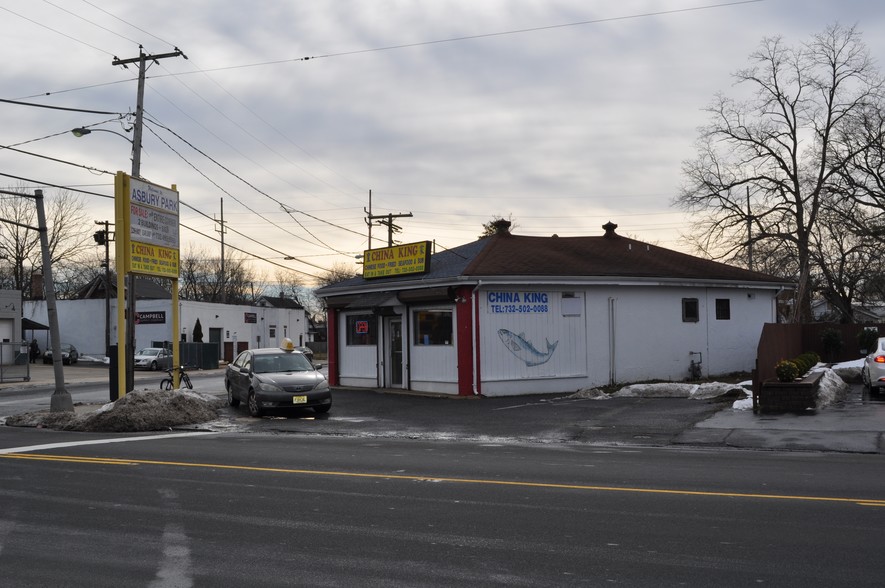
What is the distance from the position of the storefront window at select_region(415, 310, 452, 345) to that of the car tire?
6.13 metres

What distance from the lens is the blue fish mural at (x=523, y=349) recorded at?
A: 935 inches

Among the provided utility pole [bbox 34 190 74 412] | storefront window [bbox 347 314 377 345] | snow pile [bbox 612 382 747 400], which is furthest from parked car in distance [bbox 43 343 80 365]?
snow pile [bbox 612 382 747 400]

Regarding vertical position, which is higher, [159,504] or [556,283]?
[556,283]

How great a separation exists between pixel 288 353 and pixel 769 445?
12172 millimetres

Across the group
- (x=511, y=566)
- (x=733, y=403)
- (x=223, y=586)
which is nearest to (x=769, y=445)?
(x=733, y=403)

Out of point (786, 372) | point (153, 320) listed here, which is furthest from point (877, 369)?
point (153, 320)

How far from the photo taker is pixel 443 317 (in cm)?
2442

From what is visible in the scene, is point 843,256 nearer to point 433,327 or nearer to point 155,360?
point 433,327

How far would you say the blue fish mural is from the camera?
77.9 ft

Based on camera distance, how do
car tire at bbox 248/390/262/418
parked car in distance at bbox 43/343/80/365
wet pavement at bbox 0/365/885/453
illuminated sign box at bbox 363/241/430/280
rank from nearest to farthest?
wet pavement at bbox 0/365/885/453, car tire at bbox 248/390/262/418, illuminated sign box at bbox 363/241/430/280, parked car in distance at bbox 43/343/80/365

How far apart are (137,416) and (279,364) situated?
3767mm

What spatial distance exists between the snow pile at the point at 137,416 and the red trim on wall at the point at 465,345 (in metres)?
6.63

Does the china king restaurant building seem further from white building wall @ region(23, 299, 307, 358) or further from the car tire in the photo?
white building wall @ region(23, 299, 307, 358)

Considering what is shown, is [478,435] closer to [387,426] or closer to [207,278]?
[387,426]
